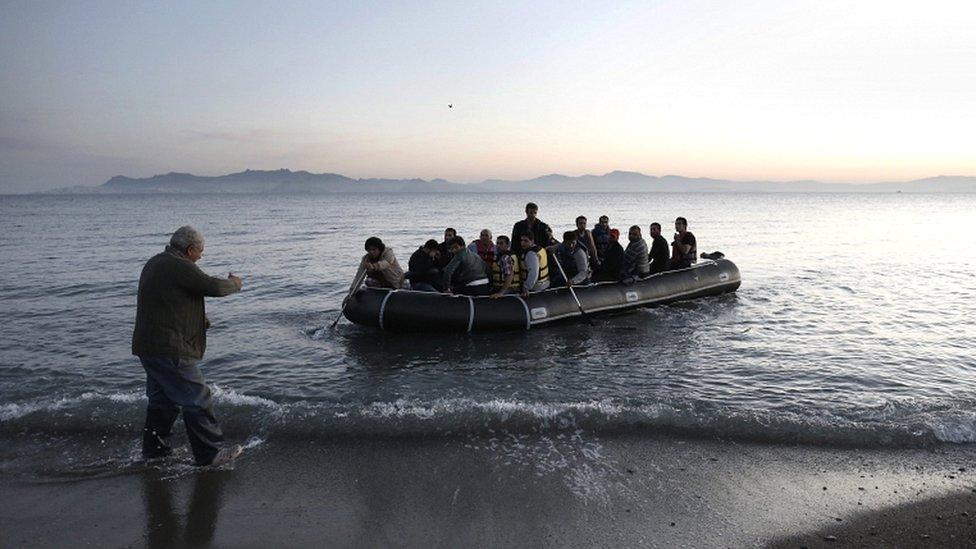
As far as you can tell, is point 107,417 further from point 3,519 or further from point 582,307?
point 582,307

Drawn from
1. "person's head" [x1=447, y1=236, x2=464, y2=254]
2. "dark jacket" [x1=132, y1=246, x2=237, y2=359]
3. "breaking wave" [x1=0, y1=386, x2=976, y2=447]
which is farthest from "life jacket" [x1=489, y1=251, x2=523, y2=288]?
"dark jacket" [x1=132, y1=246, x2=237, y2=359]

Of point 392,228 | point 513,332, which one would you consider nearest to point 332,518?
point 513,332

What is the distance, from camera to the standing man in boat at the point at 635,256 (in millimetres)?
11234

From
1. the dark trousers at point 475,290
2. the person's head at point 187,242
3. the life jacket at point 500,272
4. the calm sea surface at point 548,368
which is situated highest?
the person's head at point 187,242

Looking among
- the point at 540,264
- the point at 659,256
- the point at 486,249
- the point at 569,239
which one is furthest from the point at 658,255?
the point at 486,249

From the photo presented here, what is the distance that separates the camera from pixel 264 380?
7.36 m

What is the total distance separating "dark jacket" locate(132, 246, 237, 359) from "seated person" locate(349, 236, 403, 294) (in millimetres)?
4711

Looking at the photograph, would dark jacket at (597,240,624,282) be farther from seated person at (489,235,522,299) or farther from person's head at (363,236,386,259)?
person's head at (363,236,386,259)

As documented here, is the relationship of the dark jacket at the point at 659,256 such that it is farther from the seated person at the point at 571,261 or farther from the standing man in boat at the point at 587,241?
the seated person at the point at 571,261

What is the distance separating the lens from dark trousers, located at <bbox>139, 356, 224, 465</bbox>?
4.40m

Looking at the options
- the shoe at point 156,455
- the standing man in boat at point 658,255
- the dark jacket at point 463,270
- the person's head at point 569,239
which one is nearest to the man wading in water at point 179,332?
the shoe at point 156,455

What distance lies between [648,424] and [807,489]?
1.52 metres

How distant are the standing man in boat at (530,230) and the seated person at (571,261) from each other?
0.31 metres

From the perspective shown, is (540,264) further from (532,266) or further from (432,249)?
(432,249)
